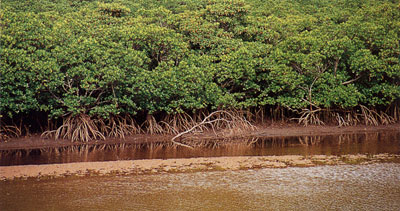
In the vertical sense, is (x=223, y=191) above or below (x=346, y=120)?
below

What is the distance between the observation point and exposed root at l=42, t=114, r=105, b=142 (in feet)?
65.1

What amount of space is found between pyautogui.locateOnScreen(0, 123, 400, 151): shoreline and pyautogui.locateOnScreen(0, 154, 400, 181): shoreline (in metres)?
4.39

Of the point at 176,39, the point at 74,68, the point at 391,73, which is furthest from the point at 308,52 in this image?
the point at 74,68

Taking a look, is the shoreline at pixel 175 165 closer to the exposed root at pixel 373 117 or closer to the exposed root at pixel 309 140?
the exposed root at pixel 309 140

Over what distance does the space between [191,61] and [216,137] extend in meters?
3.74

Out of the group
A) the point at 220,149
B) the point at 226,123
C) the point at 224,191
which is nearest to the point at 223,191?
the point at 224,191

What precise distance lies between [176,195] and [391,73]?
14.2 meters

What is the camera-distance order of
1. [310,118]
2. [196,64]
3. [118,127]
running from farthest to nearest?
[310,118], [118,127], [196,64]

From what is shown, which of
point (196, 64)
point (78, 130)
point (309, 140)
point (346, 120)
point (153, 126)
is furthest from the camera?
point (346, 120)

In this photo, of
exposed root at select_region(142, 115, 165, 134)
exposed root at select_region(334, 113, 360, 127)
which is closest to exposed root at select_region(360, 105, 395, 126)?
exposed root at select_region(334, 113, 360, 127)

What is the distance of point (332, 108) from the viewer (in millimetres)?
24219

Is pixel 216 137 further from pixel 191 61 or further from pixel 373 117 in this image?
pixel 373 117

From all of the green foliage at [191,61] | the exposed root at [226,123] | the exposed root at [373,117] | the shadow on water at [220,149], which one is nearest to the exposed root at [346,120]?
the exposed root at [373,117]

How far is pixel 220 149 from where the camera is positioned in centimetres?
1891
